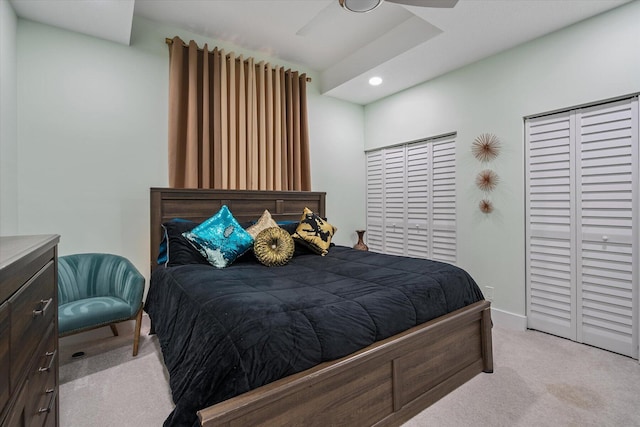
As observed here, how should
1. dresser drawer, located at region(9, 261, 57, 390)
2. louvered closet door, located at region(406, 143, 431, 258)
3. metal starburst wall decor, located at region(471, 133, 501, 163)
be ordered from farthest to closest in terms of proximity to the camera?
louvered closet door, located at region(406, 143, 431, 258), metal starburst wall decor, located at region(471, 133, 501, 163), dresser drawer, located at region(9, 261, 57, 390)

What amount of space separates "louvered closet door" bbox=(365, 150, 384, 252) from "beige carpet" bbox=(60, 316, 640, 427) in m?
2.19

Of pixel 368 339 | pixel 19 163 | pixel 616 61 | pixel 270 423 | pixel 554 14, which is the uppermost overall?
pixel 554 14

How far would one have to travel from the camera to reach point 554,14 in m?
2.45

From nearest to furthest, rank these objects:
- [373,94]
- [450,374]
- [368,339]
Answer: [368,339] < [450,374] < [373,94]

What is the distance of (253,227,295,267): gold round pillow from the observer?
258cm

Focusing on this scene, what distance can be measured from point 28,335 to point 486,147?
3.57m

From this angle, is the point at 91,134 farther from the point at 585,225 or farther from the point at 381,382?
the point at 585,225

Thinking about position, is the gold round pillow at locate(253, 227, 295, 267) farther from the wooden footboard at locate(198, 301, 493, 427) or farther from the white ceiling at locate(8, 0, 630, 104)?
the white ceiling at locate(8, 0, 630, 104)

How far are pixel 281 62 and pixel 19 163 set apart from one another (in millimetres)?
2787

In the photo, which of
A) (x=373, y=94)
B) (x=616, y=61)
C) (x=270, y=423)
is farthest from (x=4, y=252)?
(x=373, y=94)

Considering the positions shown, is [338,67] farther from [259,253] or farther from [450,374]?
[450,374]

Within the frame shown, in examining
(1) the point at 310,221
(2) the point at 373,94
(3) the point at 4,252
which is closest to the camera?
(3) the point at 4,252

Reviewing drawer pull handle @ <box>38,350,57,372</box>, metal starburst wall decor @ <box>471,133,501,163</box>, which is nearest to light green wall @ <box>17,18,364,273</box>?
drawer pull handle @ <box>38,350,57,372</box>

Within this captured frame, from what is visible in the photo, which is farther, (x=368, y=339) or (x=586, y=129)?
(x=586, y=129)
